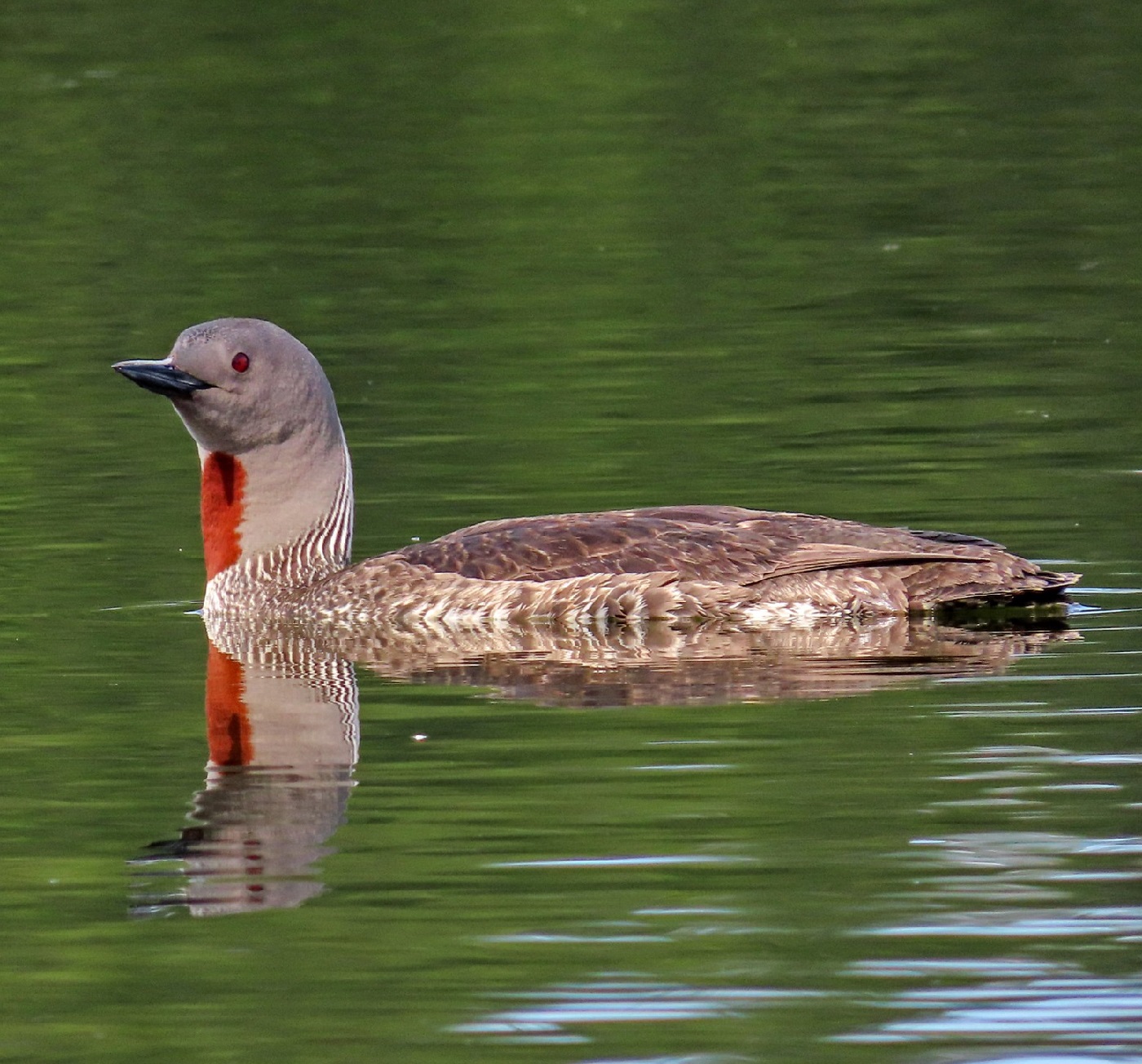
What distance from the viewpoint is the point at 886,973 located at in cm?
639

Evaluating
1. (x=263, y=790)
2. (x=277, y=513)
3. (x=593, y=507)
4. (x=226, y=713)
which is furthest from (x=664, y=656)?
(x=593, y=507)

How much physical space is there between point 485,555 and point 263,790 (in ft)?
8.24

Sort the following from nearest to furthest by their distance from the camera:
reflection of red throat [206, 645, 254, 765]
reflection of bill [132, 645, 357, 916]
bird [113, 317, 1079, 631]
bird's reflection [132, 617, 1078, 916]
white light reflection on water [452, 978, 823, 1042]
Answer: white light reflection on water [452, 978, 823, 1042], reflection of bill [132, 645, 357, 916], bird's reflection [132, 617, 1078, 916], reflection of red throat [206, 645, 254, 765], bird [113, 317, 1079, 631]

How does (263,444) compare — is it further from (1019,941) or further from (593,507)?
(1019,941)

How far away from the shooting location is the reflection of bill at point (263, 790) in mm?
7348

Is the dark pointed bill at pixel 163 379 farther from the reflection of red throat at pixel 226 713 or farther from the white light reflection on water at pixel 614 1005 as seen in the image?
the white light reflection on water at pixel 614 1005

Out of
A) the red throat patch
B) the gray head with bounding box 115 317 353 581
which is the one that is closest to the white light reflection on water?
the gray head with bounding box 115 317 353 581

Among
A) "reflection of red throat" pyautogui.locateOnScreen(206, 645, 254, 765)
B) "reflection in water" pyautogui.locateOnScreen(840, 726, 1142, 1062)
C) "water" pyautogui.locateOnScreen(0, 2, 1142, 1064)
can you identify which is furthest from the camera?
"reflection of red throat" pyautogui.locateOnScreen(206, 645, 254, 765)

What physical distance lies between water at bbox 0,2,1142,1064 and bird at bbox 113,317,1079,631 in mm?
280

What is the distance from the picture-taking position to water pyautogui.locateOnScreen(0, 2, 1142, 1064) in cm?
650

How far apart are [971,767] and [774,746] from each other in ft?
2.17

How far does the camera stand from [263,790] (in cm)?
838

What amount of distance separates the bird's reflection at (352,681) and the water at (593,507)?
33mm

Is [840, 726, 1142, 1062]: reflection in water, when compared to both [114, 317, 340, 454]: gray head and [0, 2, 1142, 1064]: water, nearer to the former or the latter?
[0, 2, 1142, 1064]: water
